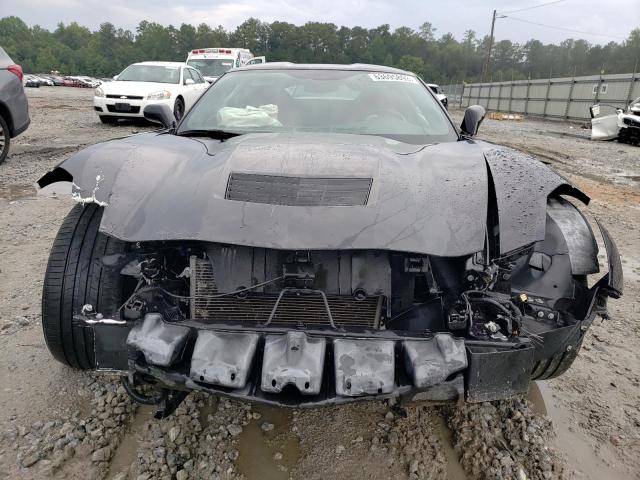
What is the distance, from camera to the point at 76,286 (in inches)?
76.5

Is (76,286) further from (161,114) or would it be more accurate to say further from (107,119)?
(107,119)

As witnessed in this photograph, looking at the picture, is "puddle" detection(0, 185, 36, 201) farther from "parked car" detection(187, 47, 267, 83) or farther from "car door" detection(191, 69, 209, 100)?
"parked car" detection(187, 47, 267, 83)

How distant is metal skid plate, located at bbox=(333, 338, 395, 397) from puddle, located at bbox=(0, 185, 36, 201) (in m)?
5.08

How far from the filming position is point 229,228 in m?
1.64

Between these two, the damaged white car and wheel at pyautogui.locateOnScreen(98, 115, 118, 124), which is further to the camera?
the damaged white car

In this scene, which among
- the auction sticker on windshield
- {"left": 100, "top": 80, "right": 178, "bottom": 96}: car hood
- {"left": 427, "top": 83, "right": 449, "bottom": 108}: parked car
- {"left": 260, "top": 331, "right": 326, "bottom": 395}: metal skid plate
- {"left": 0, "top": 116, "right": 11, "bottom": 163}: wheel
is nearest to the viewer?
{"left": 260, "top": 331, "right": 326, "bottom": 395}: metal skid plate

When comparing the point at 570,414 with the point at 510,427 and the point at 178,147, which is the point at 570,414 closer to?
the point at 510,427

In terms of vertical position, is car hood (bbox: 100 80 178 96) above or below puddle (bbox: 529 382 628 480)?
above

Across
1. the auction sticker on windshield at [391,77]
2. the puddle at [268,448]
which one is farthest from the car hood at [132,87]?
the puddle at [268,448]

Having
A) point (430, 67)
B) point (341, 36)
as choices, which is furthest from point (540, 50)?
point (341, 36)

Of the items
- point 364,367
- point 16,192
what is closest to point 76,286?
point 364,367

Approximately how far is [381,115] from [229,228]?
160 centimetres

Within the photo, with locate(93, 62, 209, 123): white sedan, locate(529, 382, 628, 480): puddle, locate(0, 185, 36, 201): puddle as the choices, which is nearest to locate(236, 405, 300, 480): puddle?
locate(529, 382, 628, 480): puddle

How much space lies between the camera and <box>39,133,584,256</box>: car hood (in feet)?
5.36
